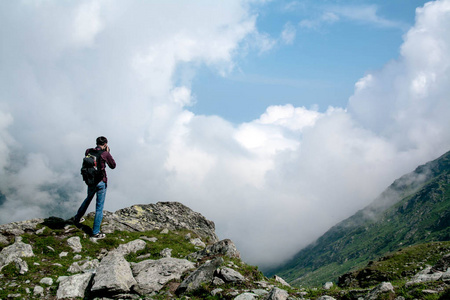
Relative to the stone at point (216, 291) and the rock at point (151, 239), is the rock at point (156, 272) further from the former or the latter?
the rock at point (151, 239)

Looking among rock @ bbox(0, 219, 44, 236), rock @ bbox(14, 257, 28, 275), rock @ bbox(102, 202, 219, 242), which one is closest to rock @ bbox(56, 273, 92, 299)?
rock @ bbox(14, 257, 28, 275)

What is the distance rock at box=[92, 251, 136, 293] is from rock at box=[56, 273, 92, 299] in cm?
82

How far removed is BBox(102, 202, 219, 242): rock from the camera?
3225 centimetres

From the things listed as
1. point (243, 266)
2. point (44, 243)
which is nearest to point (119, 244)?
point (44, 243)

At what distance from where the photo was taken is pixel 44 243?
21.4 meters

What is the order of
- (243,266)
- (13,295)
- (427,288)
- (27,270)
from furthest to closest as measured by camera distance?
1. (243,266)
2. (27,270)
3. (13,295)
4. (427,288)

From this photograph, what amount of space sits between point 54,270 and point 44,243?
17.0ft

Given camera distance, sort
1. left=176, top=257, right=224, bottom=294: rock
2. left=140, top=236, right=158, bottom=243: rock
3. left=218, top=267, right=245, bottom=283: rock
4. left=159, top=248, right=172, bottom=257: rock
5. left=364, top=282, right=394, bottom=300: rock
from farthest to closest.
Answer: left=140, top=236, right=158, bottom=243: rock < left=159, top=248, right=172, bottom=257: rock < left=218, top=267, right=245, bottom=283: rock < left=176, top=257, right=224, bottom=294: rock < left=364, top=282, right=394, bottom=300: rock

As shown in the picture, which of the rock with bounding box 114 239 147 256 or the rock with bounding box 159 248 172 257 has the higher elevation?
the rock with bounding box 114 239 147 256

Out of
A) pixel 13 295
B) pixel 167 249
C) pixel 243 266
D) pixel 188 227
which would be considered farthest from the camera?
pixel 188 227

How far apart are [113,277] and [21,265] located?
6.54m

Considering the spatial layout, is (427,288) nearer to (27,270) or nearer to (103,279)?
(103,279)

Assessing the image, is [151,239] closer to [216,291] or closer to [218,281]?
[218,281]

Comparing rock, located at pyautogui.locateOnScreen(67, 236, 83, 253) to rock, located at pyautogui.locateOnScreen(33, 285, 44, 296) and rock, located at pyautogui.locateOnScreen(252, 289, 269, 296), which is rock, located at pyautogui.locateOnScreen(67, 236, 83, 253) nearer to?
rock, located at pyautogui.locateOnScreen(33, 285, 44, 296)
